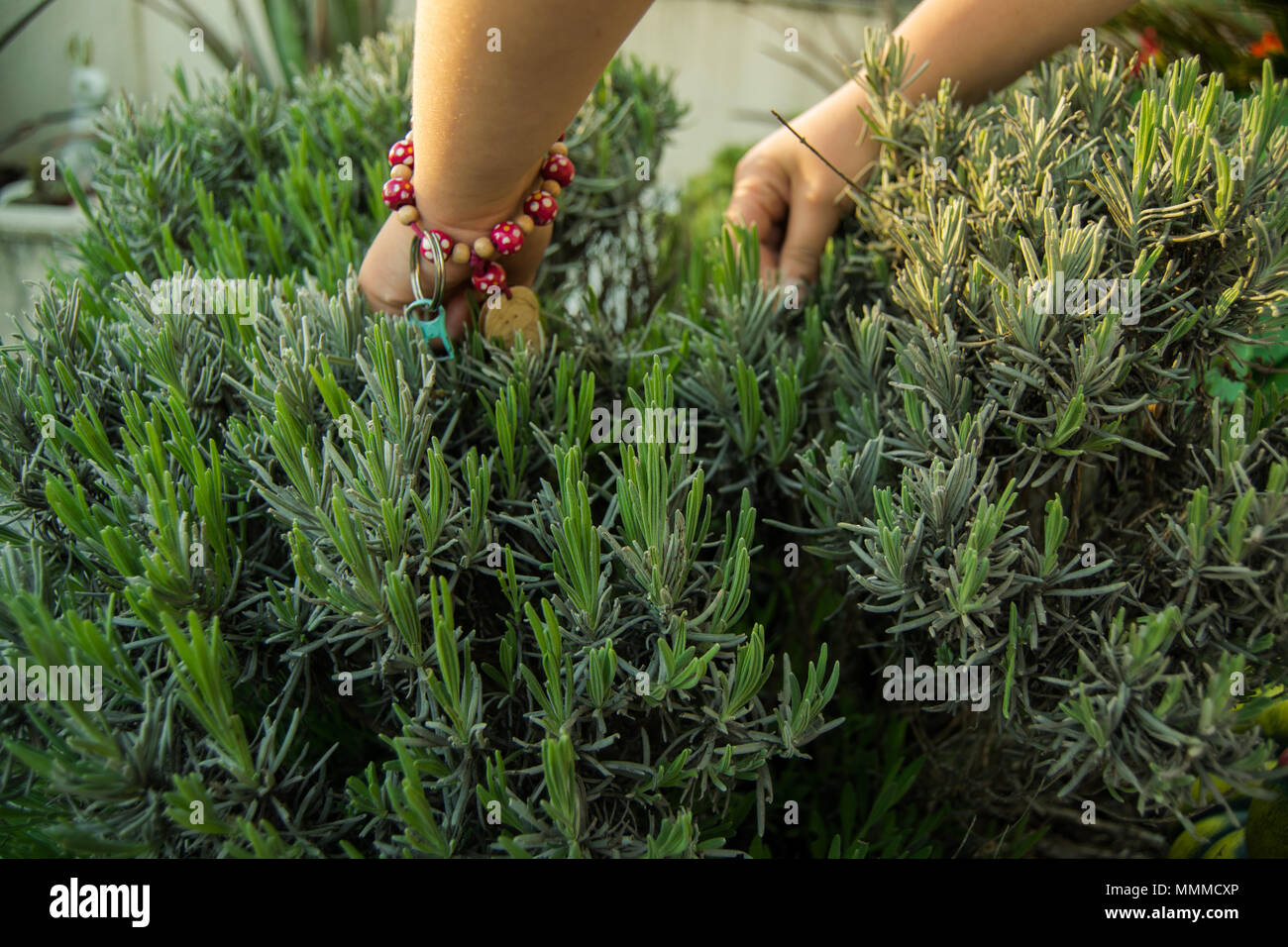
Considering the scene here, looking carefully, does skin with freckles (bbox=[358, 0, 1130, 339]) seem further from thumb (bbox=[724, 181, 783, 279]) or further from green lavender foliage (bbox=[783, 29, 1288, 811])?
green lavender foliage (bbox=[783, 29, 1288, 811])

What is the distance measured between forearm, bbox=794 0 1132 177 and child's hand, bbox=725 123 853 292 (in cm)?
3

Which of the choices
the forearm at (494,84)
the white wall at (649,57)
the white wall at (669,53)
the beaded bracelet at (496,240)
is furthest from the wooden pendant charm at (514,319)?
the white wall at (669,53)

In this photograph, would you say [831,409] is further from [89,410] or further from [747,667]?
[89,410]

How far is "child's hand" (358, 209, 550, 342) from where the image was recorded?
36.1 inches

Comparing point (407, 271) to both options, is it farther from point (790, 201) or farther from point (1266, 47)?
point (1266, 47)

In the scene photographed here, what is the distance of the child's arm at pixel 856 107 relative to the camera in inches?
40.7

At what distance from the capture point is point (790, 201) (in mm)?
1214

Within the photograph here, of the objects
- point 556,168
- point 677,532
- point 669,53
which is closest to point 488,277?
point 556,168

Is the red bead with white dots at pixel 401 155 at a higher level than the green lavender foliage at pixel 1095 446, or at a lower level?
higher

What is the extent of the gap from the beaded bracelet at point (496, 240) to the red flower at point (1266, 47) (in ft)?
4.40

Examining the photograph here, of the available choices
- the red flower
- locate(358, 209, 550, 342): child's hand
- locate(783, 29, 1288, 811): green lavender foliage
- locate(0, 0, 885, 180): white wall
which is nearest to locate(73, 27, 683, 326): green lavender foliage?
locate(358, 209, 550, 342): child's hand

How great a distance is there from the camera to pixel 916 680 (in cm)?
84

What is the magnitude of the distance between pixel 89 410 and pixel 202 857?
0.43 metres

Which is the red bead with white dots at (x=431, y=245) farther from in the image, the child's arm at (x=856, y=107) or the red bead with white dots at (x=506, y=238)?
the child's arm at (x=856, y=107)
